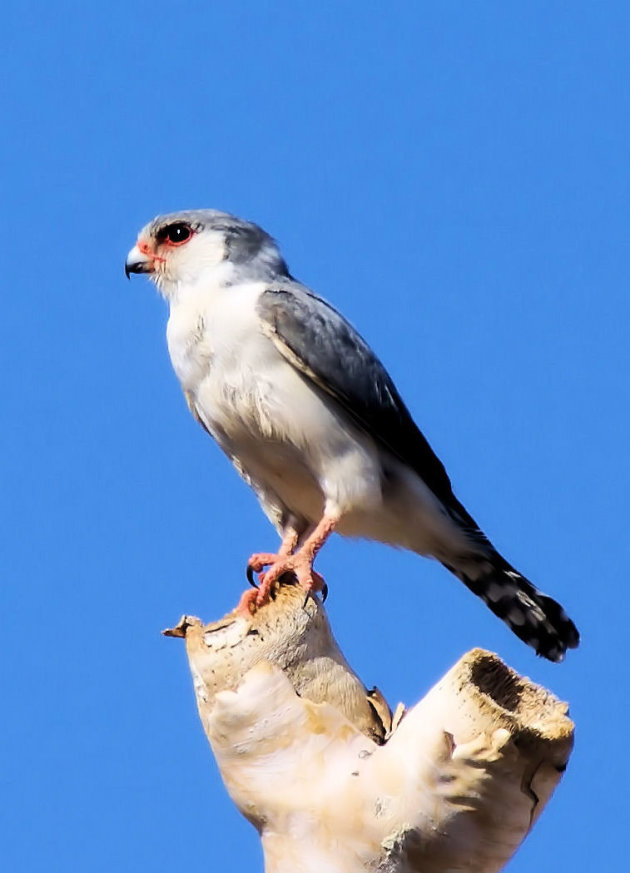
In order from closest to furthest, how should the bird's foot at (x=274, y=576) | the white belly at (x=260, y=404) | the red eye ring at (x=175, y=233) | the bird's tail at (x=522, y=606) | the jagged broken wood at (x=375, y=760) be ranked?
1. the jagged broken wood at (x=375, y=760)
2. the bird's foot at (x=274, y=576)
3. the white belly at (x=260, y=404)
4. the bird's tail at (x=522, y=606)
5. the red eye ring at (x=175, y=233)

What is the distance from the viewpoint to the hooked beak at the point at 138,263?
731 cm

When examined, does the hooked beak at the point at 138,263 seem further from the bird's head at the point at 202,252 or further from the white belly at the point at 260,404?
the white belly at the point at 260,404

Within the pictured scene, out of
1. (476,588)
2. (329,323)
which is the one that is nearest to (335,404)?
(329,323)

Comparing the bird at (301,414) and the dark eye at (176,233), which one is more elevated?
the dark eye at (176,233)

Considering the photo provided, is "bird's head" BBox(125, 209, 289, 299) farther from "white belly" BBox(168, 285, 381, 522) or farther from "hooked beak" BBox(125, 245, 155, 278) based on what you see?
"white belly" BBox(168, 285, 381, 522)

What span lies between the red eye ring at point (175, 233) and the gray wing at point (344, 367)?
2.47 feet

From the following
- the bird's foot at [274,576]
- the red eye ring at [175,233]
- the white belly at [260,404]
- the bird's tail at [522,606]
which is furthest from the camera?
the red eye ring at [175,233]

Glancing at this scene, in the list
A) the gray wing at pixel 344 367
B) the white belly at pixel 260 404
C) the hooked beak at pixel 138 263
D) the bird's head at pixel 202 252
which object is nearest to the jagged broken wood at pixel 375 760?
the white belly at pixel 260 404

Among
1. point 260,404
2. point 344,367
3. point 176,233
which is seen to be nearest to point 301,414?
point 260,404

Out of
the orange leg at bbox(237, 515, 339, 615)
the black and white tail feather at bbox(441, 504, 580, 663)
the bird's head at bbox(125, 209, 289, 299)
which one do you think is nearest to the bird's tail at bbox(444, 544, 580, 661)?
the black and white tail feather at bbox(441, 504, 580, 663)

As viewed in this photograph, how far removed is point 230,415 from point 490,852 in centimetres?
281

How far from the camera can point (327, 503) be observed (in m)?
6.68

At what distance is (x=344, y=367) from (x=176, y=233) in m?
1.28

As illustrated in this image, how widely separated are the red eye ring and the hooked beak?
0.38ft
